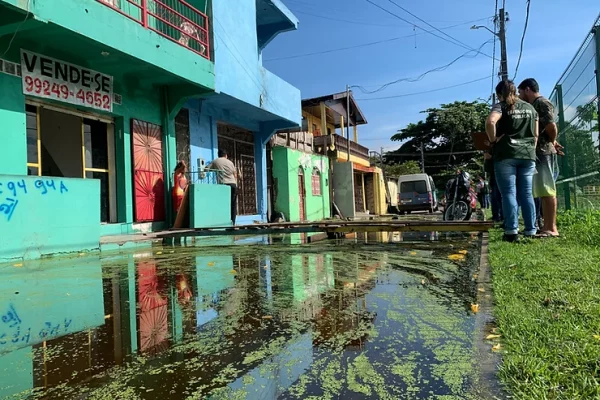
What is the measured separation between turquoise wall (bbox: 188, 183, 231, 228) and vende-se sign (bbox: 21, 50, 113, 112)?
2.54m

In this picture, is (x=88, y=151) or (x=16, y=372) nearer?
(x=16, y=372)

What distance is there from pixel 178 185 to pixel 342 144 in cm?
1652

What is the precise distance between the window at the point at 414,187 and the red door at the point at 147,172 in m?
18.6

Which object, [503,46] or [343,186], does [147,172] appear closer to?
[343,186]

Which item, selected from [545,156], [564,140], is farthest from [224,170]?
[564,140]

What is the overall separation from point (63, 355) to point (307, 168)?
17.0m

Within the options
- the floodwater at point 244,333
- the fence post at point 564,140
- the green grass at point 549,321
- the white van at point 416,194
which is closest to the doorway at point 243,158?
the fence post at point 564,140

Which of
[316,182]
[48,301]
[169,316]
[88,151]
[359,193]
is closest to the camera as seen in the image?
[169,316]

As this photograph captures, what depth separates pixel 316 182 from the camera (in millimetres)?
20344

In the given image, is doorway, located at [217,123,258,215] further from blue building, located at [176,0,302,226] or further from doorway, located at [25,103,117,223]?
doorway, located at [25,103,117,223]

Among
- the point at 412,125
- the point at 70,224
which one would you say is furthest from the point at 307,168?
the point at 412,125

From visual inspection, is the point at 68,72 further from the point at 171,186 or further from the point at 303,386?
the point at 303,386

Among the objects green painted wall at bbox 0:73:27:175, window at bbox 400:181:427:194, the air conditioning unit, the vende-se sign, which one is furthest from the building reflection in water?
window at bbox 400:181:427:194

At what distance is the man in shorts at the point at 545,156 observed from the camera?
556 cm
